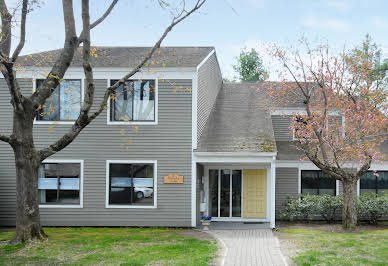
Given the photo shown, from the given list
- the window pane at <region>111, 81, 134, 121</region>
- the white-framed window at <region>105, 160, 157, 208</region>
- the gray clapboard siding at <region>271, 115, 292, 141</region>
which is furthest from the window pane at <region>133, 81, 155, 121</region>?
the gray clapboard siding at <region>271, 115, 292, 141</region>

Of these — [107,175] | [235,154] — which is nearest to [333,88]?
[235,154]

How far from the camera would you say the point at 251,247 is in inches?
474

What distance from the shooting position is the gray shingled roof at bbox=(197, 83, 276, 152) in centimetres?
1623

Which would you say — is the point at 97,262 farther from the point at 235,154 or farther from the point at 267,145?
the point at 267,145

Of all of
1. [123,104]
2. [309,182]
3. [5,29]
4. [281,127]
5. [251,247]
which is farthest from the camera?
[281,127]

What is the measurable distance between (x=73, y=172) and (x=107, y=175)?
4.10ft

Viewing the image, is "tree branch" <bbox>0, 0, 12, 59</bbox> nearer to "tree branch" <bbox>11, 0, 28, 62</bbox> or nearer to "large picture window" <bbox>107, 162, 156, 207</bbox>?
"tree branch" <bbox>11, 0, 28, 62</bbox>

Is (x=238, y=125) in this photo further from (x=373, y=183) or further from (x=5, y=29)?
(x=5, y=29)

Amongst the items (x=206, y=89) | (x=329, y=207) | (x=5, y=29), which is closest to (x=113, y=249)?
(x=5, y=29)

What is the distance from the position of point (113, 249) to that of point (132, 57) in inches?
340

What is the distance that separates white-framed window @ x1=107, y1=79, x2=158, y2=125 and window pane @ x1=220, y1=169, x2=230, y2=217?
4257mm

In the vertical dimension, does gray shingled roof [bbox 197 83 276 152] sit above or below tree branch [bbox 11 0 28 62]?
below

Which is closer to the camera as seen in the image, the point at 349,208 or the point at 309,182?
the point at 349,208

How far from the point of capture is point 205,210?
17719 mm
